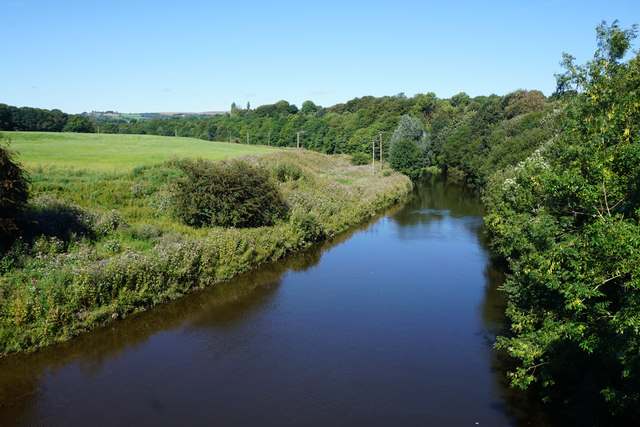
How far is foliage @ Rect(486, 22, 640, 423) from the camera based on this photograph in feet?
24.1

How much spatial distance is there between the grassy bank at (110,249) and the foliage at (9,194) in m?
0.70

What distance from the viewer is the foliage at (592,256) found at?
290 inches

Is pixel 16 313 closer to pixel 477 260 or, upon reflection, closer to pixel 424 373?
pixel 424 373

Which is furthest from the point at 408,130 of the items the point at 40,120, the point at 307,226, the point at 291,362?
the point at 291,362

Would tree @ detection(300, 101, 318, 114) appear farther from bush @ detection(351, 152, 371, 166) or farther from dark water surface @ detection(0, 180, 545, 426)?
dark water surface @ detection(0, 180, 545, 426)

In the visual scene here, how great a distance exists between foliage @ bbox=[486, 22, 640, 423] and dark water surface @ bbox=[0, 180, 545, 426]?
→ 1.77 metres

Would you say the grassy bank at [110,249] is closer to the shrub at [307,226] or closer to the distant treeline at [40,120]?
the shrub at [307,226]

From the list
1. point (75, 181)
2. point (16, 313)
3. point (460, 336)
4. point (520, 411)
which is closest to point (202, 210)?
point (75, 181)

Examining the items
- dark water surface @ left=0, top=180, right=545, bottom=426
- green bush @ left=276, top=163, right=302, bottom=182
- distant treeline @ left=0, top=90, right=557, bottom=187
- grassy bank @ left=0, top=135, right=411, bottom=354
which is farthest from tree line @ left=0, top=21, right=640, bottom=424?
distant treeline @ left=0, top=90, right=557, bottom=187

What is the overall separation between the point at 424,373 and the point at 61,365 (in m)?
10.0

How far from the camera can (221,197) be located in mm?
22938

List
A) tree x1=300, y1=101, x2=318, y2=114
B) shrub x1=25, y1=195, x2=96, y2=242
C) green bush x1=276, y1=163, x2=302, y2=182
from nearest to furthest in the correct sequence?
shrub x1=25, y1=195, x2=96, y2=242
green bush x1=276, y1=163, x2=302, y2=182
tree x1=300, y1=101, x2=318, y2=114

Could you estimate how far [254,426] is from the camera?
9531 millimetres

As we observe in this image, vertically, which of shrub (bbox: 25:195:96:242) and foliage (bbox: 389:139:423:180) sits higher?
foliage (bbox: 389:139:423:180)
